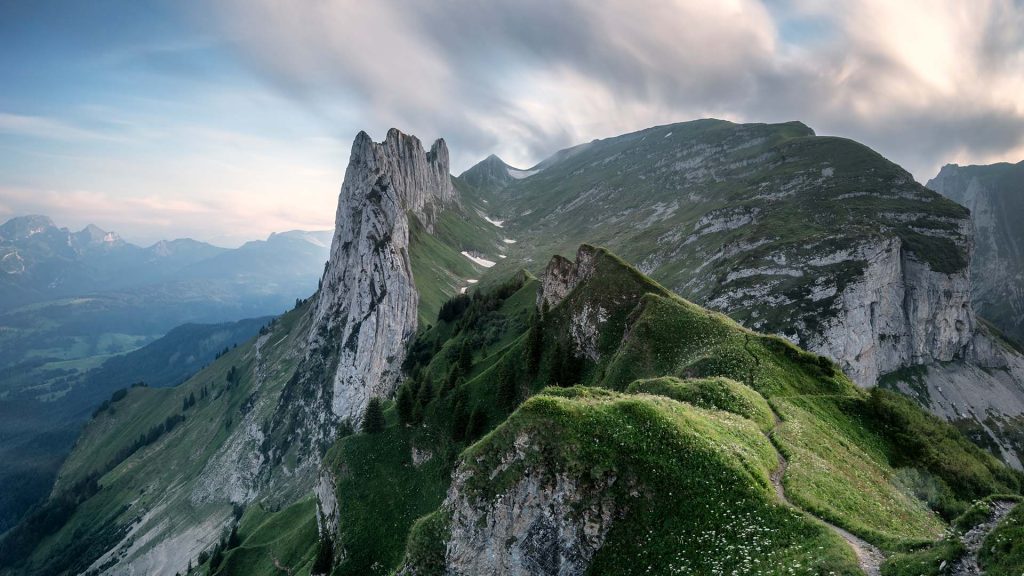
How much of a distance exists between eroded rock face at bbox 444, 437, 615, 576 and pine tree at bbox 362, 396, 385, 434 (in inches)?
1467

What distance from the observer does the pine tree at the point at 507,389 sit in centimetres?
6163

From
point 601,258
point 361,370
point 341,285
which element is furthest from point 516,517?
point 341,285

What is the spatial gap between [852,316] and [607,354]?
12091 cm

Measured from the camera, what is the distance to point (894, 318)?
156m

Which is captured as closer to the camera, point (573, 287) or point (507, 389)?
point (507, 389)

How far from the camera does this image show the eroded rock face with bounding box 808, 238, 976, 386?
447ft

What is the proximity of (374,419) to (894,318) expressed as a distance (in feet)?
574

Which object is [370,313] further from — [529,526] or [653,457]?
[653,457]

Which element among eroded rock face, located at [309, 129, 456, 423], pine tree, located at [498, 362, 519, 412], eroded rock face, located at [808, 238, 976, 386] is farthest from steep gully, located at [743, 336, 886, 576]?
eroded rock face, located at [309, 129, 456, 423]

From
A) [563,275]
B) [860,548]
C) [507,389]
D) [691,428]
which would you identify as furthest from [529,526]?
[563,275]

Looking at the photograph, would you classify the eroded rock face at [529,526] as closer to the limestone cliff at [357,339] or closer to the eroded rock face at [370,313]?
the eroded rock face at [370,313]

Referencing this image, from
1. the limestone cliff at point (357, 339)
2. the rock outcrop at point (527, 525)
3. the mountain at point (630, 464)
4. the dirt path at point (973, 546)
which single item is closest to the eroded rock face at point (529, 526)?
the rock outcrop at point (527, 525)

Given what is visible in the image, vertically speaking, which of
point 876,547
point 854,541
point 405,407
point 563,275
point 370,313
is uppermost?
point 563,275

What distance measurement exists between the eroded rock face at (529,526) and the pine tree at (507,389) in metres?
29.5
